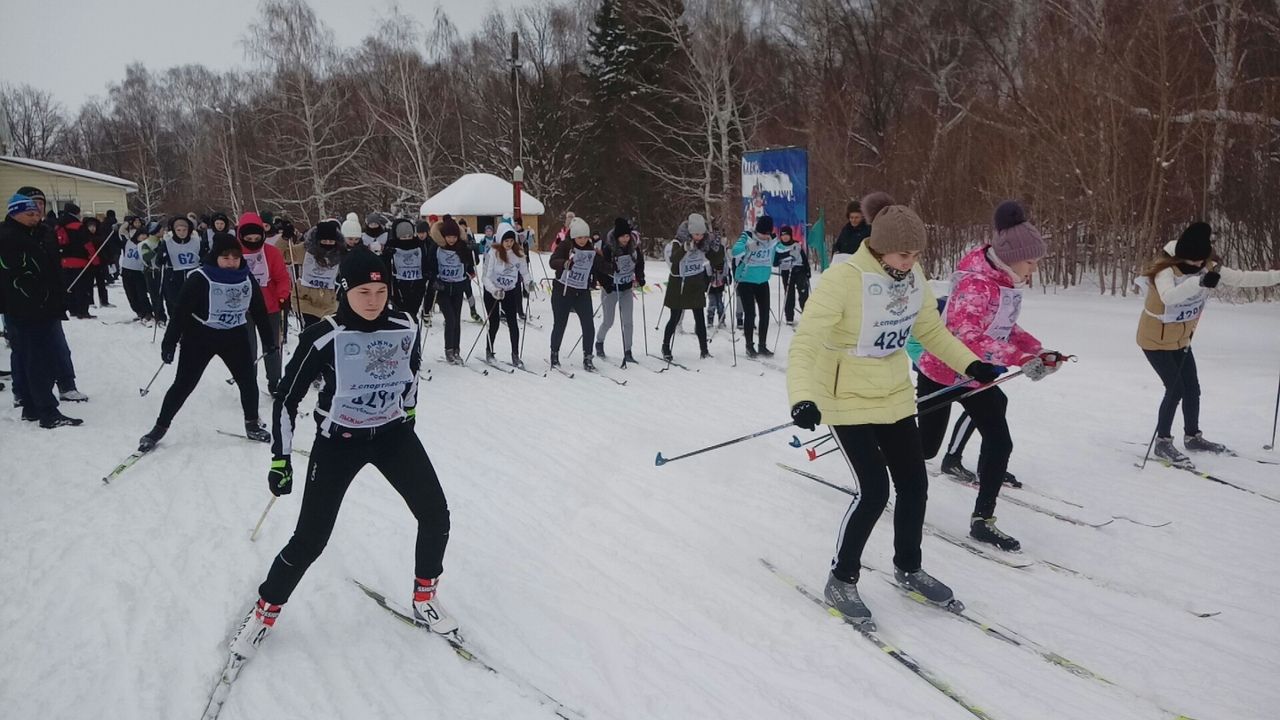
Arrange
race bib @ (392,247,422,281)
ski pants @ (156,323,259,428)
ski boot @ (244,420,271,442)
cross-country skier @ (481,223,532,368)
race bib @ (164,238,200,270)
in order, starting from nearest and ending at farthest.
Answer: ski pants @ (156,323,259,428), ski boot @ (244,420,271,442), race bib @ (392,247,422,281), cross-country skier @ (481,223,532,368), race bib @ (164,238,200,270)

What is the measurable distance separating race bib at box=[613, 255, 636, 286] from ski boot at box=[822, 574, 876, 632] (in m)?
6.41

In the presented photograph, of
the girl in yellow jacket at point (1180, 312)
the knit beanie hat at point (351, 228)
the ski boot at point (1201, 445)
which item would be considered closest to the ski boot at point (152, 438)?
the knit beanie hat at point (351, 228)

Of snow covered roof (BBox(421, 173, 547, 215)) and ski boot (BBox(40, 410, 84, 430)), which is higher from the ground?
snow covered roof (BBox(421, 173, 547, 215))

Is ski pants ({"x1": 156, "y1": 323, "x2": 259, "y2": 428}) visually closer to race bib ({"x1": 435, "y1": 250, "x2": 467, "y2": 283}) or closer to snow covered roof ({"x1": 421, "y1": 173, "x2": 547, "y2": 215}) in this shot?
race bib ({"x1": 435, "y1": 250, "x2": 467, "y2": 283})

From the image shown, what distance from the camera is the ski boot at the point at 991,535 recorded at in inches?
179

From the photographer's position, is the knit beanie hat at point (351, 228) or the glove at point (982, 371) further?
the knit beanie hat at point (351, 228)

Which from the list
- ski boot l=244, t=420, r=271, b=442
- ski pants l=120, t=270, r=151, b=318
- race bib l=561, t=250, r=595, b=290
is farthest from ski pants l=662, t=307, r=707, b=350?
ski pants l=120, t=270, r=151, b=318

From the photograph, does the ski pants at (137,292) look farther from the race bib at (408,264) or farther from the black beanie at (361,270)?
the black beanie at (361,270)

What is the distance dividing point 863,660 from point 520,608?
1.65 m

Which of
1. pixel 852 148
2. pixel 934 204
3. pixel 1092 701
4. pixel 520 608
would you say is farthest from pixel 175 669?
pixel 852 148

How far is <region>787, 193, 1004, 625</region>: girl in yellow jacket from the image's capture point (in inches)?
140

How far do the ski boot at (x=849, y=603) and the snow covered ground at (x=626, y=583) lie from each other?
Answer: 100mm

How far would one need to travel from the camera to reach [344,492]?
3.46 m

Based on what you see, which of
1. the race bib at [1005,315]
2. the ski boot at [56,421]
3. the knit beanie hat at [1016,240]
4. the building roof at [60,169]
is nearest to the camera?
the knit beanie hat at [1016,240]
